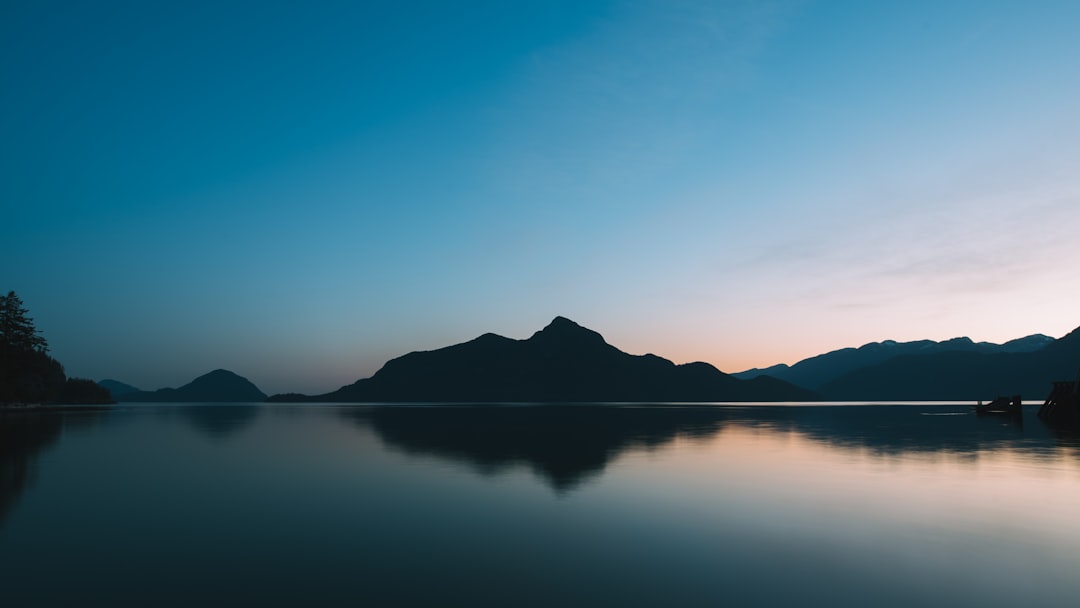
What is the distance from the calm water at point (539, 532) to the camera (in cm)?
1410

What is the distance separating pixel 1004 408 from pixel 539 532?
5103 inches

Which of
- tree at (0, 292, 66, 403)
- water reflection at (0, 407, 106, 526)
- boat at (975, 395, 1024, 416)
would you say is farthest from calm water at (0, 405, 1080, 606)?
tree at (0, 292, 66, 403)

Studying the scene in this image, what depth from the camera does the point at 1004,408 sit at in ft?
387

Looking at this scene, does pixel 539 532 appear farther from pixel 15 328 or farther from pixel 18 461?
pixel 15 328

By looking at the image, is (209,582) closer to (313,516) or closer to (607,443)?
(313,516)

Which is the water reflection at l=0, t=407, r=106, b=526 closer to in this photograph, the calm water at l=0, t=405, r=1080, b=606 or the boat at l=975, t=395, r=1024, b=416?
the calm water at l=0, t=405, r=1080, b=606

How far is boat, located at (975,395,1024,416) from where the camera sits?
361ft

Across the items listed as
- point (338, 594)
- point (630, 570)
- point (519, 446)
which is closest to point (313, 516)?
point (338, 594)

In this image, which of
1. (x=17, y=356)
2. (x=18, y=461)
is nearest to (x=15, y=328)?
(x=17, y=356)

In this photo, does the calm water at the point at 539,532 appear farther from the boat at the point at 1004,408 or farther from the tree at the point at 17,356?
the tree at the point at 17,356

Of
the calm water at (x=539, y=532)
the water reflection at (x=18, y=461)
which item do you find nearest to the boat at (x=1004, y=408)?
the calm water at (x=539, y=532)

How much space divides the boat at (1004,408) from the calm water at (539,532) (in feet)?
277

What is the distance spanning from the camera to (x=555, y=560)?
→ 54.8ft

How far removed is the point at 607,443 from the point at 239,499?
36.5 meters
